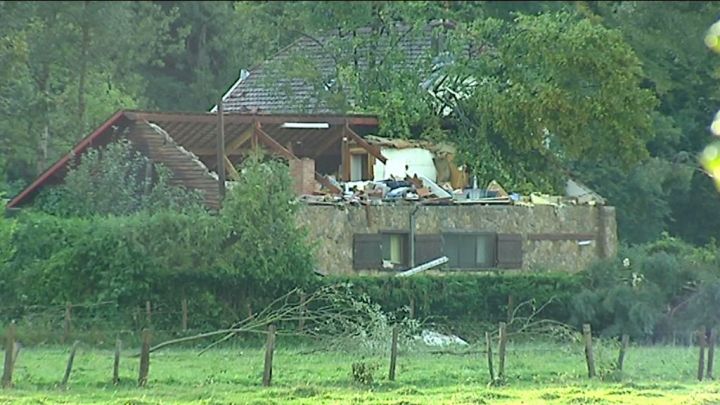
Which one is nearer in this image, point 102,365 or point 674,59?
point 102,365

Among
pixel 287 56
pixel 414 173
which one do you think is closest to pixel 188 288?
pixel 414 173

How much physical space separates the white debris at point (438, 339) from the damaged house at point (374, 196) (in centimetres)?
402

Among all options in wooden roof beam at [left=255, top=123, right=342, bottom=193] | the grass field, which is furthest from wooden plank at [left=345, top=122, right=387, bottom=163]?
the grass field

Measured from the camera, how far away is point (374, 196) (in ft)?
134

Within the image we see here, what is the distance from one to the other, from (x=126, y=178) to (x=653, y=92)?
1817cm

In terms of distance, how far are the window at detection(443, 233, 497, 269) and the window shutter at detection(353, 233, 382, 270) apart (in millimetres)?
2095

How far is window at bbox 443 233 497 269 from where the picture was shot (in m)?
41.0

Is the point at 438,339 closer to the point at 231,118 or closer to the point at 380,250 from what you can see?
the point at 380,250

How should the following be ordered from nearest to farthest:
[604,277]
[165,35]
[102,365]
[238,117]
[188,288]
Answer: [102,365] → [188,288] → [604,277] → [238,117] → [165,35]

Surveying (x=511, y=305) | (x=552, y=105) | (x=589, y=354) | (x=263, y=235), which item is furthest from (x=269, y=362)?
(x=552, y=105)

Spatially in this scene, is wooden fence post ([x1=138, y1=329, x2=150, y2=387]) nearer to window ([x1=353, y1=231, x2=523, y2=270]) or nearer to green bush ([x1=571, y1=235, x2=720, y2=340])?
green bush ([x1=571, y1=235, x2=720, y2=340])

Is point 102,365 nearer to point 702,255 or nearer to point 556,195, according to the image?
point 702,255

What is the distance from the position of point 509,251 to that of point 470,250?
3.47 feet

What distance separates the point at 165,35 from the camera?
6475 centimetres
